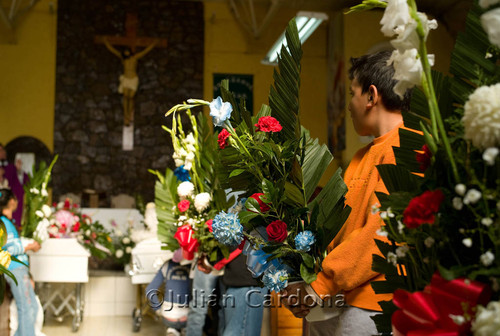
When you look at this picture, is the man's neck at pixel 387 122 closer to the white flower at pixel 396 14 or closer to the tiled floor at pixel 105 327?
the white flower at pixel 396 14

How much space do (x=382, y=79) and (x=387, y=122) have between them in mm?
114

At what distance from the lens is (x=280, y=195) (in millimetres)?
1381

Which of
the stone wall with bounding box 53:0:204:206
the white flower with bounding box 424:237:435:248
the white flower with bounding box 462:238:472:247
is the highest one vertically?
the stone wall with bounding box 53:0:204:206

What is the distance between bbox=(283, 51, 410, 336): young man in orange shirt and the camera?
52.3 inches

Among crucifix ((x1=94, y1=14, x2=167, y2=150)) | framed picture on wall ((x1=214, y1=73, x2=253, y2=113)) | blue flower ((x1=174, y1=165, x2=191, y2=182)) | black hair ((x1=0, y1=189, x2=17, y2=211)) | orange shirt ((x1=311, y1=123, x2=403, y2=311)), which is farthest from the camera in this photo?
framed picture on wall ((x1=214, y1=73, x2=253, y2=113))

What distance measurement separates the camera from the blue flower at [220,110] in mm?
1410

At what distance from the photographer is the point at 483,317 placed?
0.65 meters

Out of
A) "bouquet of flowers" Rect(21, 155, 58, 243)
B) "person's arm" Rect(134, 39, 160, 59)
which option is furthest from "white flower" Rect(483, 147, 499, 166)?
"person's arm" Rect(134, 39, 160, 59)

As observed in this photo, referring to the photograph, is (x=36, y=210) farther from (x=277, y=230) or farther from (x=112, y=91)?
(x=112, y=91)

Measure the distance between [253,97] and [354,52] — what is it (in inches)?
76.3

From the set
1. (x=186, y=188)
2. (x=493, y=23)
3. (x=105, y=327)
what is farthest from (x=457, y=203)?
(x=105, y=327)

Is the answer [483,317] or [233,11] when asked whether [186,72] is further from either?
[483,317]

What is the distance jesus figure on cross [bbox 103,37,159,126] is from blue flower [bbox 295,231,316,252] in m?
8.72

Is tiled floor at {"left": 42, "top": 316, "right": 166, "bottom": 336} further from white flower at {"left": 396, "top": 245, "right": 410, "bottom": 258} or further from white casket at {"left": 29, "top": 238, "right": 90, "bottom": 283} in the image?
white flower at {"left": 396, "top": 245, "right": 410, "bottom": 258}
